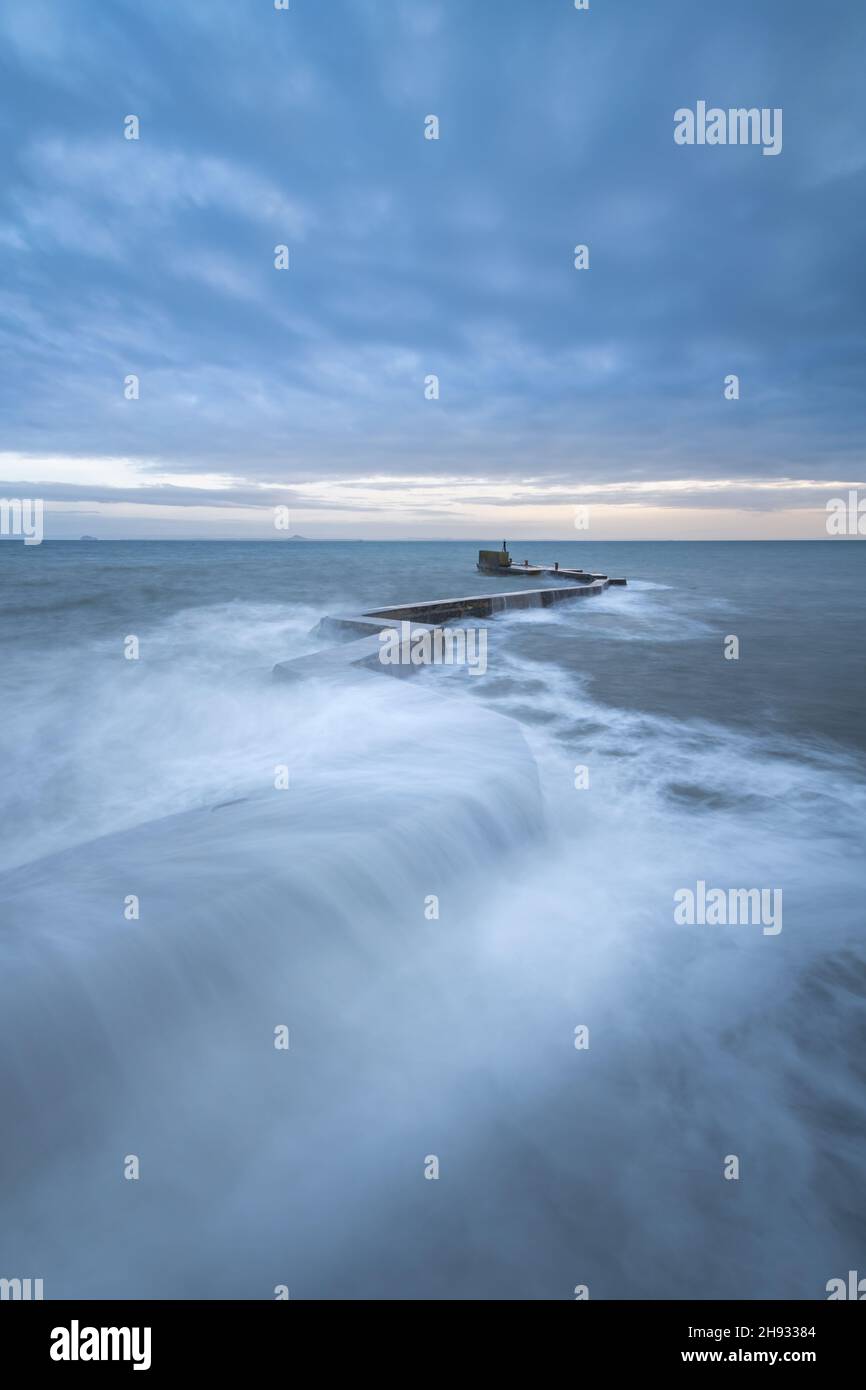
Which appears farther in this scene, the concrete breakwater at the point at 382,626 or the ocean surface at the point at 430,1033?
the concrete breakwater at the point at 382,626

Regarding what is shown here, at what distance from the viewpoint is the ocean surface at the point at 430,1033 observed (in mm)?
2588

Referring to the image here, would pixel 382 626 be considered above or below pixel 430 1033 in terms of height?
above

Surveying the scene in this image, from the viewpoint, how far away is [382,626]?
47.1 feet

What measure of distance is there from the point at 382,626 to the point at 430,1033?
1142cm

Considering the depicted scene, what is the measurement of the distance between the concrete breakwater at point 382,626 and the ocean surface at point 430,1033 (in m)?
3.77

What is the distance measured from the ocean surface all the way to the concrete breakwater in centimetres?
377

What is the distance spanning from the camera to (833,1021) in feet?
12.2

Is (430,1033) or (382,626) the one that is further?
(382,626)

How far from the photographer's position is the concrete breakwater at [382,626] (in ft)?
35.9

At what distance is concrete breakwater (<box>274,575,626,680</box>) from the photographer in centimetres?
1093

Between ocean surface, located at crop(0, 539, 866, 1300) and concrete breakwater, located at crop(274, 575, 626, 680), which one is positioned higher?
concrete breakwater, located at crop(274, 575, 626, 680)

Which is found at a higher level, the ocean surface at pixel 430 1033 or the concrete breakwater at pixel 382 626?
the concrete breakwater at pixel 382 626

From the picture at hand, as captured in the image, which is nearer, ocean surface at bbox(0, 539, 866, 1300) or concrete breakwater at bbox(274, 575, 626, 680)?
ocean surface at bbox(0, 539, 866, 1300)
